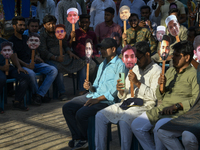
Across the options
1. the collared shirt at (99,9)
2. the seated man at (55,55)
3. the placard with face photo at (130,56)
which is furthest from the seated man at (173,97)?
the collared shirt at (99,9)

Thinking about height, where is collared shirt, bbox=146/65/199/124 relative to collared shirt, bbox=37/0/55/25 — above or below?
below

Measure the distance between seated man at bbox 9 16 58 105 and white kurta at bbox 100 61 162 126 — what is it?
2796mm

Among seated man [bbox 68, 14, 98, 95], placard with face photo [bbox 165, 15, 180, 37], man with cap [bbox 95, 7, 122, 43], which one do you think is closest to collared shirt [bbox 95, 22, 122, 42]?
man with cap [bbox 95, 7, 122, 43]

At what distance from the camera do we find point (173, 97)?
329cm

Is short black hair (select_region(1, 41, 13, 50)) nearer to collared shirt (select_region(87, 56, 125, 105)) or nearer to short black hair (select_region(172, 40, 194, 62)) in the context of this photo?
collared shirt (select_region(87, 56, 125, 105))

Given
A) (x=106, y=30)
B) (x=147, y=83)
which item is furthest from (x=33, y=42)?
(x=147, y=83)

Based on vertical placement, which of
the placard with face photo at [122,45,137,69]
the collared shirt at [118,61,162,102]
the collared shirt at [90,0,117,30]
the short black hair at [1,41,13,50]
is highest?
the collared shirt at [90,0,117,30]

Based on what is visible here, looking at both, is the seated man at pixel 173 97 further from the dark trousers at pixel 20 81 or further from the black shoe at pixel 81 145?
the dark trousers at pixel 20 81

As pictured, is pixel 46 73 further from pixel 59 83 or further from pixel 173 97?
pixel 173 97

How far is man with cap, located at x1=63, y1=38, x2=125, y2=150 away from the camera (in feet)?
12.3

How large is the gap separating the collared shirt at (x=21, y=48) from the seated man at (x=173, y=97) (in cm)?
346

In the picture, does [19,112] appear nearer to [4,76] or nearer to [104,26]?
[4,76]

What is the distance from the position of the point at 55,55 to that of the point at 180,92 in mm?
3850

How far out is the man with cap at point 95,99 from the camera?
3.76m
